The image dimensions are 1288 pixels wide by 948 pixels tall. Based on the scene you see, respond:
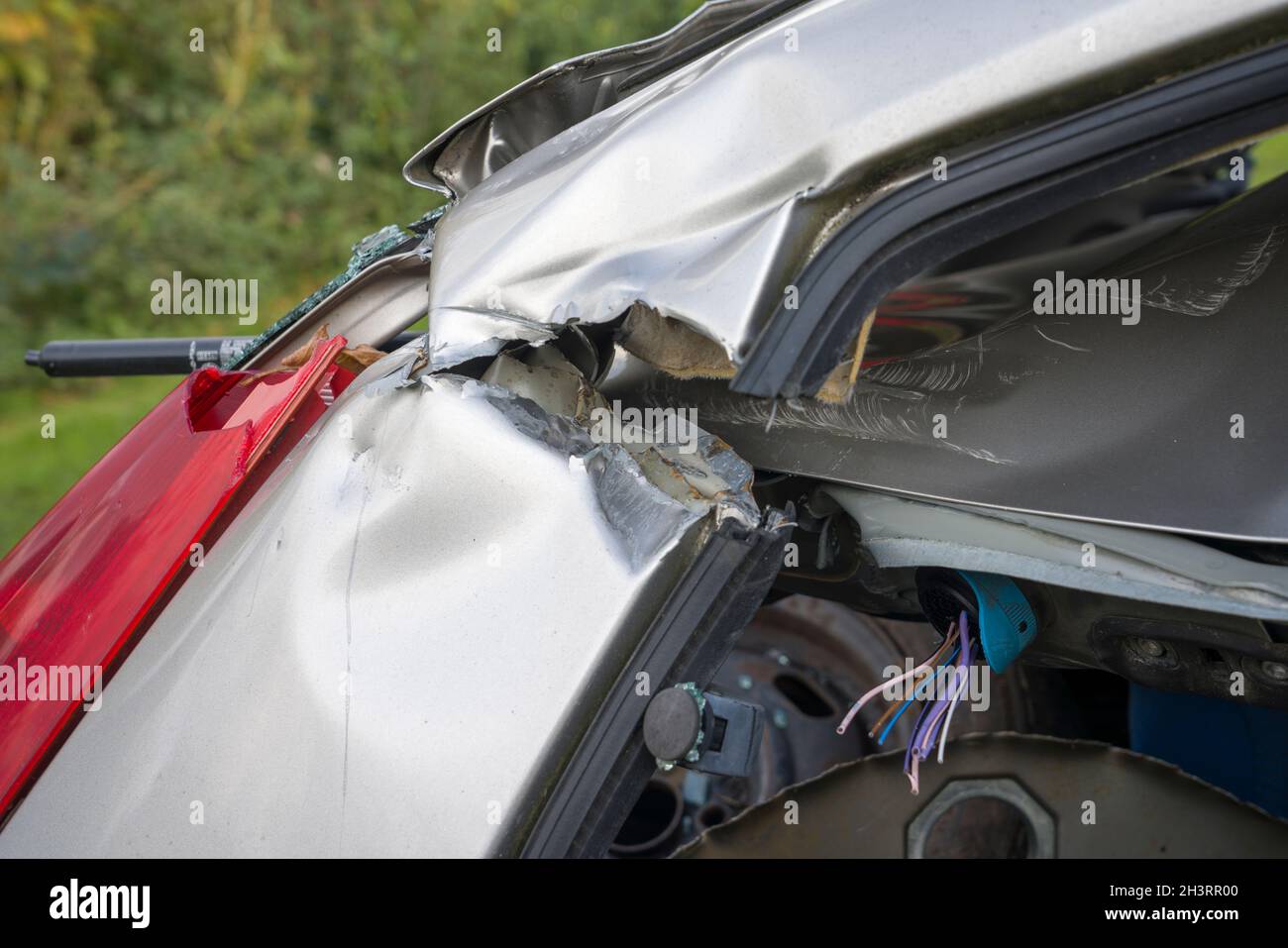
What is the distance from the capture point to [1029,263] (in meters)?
1.52

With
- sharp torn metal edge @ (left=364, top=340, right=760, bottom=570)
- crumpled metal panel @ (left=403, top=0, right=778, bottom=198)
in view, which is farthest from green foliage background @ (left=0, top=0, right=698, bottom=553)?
sharp torn metal edge @ (left=364, top=340, right=760, bottom=570)

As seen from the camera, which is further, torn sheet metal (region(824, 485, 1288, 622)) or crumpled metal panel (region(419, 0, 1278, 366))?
torn sheet metal (region(824, 485, 1288, 622))

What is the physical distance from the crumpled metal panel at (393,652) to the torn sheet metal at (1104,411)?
292 millimetres

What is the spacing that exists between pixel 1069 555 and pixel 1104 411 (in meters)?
0.19

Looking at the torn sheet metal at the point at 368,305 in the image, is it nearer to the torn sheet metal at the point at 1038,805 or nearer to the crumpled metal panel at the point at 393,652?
the crumpled metal panel at the point at 393,652

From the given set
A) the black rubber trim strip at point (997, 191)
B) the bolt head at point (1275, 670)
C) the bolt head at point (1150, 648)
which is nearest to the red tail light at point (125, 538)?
the black rubber trim strip at point (997, 191)

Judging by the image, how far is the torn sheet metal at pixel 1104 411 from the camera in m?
1.39

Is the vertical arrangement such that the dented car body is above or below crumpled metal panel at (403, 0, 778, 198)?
below

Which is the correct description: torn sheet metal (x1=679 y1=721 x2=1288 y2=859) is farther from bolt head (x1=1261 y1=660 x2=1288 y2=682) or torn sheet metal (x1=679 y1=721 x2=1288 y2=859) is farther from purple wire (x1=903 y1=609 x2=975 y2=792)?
bolt head (x1=1261 y1=660 x2=1288 y2=682)

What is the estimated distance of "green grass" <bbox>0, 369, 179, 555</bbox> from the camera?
4.77 m

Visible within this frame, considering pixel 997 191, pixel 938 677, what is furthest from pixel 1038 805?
pixel 997 191

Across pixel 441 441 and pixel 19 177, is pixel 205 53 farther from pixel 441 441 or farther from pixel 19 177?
pixel 441 441

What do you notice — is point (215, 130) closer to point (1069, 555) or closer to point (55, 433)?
point (55, 433)
